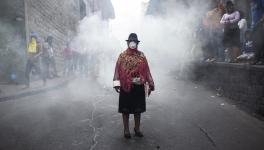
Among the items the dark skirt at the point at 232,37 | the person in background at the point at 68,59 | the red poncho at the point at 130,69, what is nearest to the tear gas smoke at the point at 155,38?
the person in background at the point at 68,59

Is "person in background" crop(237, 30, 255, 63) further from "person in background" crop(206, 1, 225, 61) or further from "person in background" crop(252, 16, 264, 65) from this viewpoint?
"person in background" crop(206, 1, 225, 61)

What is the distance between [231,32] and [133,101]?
5.34 meters

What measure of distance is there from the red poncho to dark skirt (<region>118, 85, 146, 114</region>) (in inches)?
3.9

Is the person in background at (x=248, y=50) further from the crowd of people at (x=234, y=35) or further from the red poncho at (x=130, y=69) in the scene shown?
the red poncho at (x=130, y=69)

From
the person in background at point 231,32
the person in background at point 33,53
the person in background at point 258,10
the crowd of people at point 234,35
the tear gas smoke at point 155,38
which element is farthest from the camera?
the tear gas smoke at point 155,38

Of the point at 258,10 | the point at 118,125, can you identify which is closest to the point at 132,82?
the point at 118,125

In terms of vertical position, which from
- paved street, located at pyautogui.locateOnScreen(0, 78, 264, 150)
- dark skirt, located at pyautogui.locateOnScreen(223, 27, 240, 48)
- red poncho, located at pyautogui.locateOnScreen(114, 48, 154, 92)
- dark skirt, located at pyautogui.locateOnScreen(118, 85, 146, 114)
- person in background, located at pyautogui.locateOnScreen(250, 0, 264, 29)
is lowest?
paved street, located at pyautogui.locateOnScreen(0, 78, 264, 150)

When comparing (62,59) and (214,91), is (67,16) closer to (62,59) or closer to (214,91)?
(62,59)

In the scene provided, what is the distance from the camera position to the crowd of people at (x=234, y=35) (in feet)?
26.8

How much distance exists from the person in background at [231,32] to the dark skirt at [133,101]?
16.0ft

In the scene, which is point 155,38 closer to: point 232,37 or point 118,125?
point 232,37

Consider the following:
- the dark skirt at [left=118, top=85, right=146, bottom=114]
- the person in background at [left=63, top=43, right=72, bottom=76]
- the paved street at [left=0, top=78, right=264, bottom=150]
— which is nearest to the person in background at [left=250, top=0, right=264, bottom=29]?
the paved street at [left=0, top=78, right=264, bottom=150]

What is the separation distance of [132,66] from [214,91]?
5345 mm

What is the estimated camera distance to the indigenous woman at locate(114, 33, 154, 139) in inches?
232
